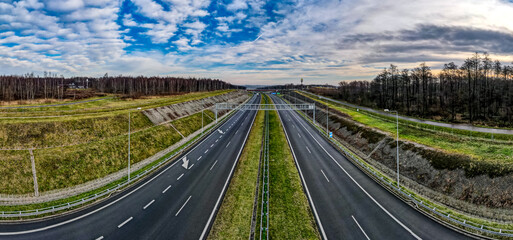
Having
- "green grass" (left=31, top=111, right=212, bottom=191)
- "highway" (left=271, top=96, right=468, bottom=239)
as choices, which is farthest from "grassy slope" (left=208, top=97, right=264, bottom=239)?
"green grass" (left=31, top=111, right=212, bottom=191)

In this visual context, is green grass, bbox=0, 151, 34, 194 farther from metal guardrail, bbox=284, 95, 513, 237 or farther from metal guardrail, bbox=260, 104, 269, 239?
metal guardrail, bbox=284, 95, 513, 237

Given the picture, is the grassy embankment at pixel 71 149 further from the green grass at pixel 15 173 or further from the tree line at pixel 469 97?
the tree line at pixel 469 97

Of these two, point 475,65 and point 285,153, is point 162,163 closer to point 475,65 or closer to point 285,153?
point 285,153

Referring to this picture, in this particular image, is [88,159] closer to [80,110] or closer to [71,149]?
[71,149]

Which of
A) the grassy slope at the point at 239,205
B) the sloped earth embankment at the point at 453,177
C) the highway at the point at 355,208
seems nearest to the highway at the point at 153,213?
the grassy slope at the point at 239,205

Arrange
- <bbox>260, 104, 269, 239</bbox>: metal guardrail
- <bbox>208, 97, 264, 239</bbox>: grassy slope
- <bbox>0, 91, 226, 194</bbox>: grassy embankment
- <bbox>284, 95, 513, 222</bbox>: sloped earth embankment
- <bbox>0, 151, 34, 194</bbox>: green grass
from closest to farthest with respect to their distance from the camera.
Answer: <bbox>208, 97, 264, 239</bbox>: grassy slope, <bbox>260, 104, 269, 239</bbox>: metal guardrail, <bbox>284, 95, 513, 222</bbox>: sloped earth embankment, <bbox>0, 151, 34, 194</bbox>: green grass, <bbox>0, 91, 226, 194</bbox>: grassy embankment
